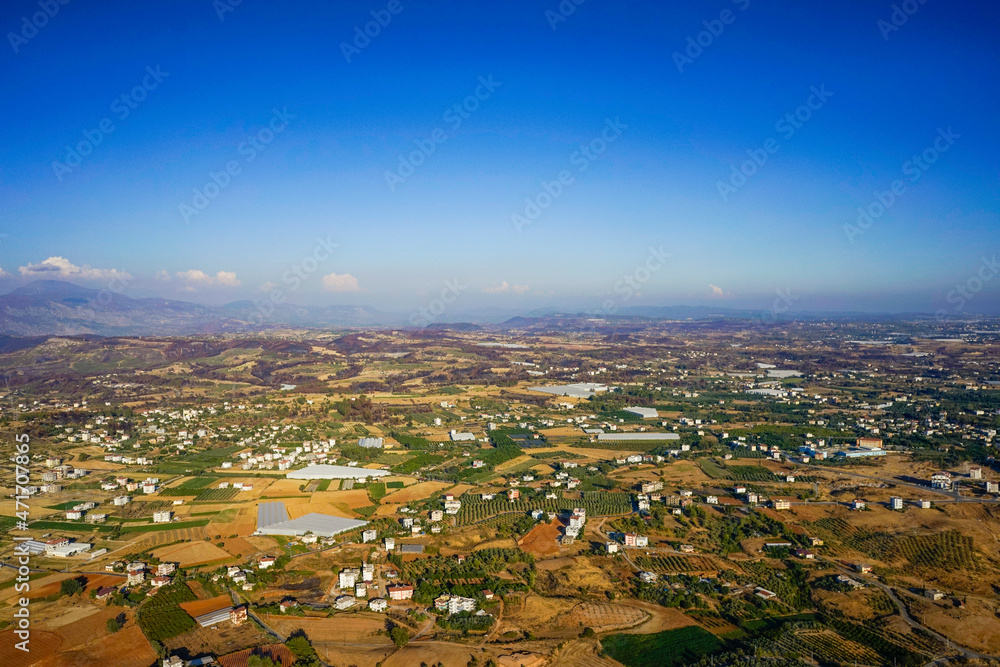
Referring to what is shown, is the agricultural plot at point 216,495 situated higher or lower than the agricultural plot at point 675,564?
lower

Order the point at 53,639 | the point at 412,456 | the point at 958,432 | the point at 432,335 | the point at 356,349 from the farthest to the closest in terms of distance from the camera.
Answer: the point at 432,335
the point at 356,349
the point at 958,432
the point at 412,456
the point at 53,639

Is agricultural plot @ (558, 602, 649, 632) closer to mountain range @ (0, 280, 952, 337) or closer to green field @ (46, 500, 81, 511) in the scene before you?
green field @ (46, 500, 81, 511)

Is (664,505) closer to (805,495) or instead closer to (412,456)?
(805,495)

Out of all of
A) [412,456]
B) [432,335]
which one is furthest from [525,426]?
[432,335]

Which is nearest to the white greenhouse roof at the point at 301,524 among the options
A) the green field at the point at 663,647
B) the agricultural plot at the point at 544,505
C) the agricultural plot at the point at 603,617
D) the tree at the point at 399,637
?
the agricultural plot at the point at 544,505

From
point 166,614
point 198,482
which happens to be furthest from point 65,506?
point 166,614

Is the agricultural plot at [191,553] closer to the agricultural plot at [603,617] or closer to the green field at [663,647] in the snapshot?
the agricultural plot at [603,617]

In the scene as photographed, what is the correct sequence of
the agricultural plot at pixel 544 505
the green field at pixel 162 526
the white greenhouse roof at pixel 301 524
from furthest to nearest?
1. the agricultural plot at pixel 544 505
2. the green field at pixel 162 526
3. the white greenhouse roof at pixel 301 524
